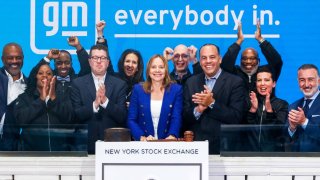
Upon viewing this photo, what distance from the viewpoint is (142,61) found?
279 inches

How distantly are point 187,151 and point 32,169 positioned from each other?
4.53 ft

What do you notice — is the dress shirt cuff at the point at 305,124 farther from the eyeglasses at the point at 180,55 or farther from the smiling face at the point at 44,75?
the smiling face at the point at 44,75

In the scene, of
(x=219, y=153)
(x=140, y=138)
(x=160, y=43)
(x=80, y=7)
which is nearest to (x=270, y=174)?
(x=219, y=153)

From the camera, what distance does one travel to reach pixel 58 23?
7121mm

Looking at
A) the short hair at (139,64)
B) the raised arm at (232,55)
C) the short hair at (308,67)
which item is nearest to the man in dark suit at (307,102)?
the short hair at (308,67)

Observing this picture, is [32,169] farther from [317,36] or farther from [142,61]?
[317,36]

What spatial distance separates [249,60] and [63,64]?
170cm

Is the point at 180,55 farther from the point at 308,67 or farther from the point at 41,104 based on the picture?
the point at 41,104

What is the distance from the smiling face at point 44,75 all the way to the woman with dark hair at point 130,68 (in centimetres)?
62

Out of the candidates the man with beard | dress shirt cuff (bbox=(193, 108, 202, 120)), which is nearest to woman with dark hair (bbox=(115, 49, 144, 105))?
dress shirt cuff (bbox=(193, 108, 202, 120))

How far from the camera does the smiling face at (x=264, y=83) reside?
279 inches

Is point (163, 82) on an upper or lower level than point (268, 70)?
lower

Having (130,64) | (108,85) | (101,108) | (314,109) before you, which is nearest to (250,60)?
(314,109)

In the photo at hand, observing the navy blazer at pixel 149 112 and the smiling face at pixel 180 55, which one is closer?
the navy blazer at pixel 149 112
